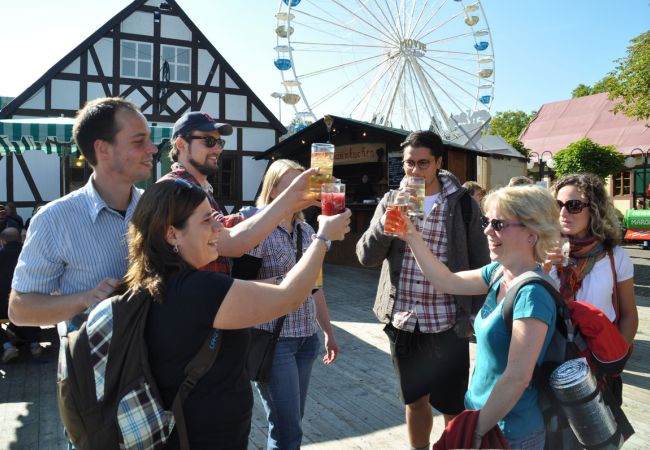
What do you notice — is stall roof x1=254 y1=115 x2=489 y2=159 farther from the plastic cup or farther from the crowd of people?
the plastic cup

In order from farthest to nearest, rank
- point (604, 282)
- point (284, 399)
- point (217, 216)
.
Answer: point (604, 282)
point (284, 399)
point (217, 216)

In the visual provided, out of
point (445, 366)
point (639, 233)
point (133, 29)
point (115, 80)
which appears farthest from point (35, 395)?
point (639, 233)

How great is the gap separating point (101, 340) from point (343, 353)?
4119 mm

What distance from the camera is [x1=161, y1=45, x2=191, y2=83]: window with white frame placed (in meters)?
15.4

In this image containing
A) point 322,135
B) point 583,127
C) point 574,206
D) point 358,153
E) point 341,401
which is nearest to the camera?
point 574,206

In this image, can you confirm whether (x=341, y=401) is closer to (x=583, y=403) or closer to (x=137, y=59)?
(x=583, y=403)

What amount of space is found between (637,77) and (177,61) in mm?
16104

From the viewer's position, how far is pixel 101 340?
137 centimetres

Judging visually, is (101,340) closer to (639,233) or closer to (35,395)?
(35,395)

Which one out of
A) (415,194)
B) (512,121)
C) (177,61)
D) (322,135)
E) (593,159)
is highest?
(512,121)

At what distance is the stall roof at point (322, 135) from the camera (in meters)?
10.8

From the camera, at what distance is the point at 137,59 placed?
15.0 meters

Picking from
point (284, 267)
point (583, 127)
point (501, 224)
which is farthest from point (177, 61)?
point (583, 127)

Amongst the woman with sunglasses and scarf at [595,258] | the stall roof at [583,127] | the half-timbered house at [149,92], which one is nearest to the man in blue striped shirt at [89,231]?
the woman with sunglasses and scarf at [595,258]
